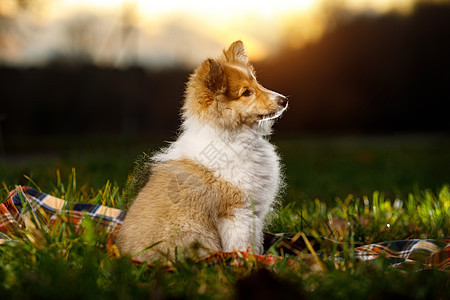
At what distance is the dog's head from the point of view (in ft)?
10.00

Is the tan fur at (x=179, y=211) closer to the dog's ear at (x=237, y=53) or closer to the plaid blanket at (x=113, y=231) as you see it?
the plaid blanket at (x=113, y=231)

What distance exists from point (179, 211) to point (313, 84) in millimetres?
14427

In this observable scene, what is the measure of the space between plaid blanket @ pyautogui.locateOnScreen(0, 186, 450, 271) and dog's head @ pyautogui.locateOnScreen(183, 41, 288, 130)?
0.80m

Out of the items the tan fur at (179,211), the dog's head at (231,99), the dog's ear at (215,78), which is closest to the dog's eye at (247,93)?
the dog's head at (231,99)

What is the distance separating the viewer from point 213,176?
301 cm

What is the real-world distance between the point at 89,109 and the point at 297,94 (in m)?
7.46

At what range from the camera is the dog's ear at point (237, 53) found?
11.2 feet

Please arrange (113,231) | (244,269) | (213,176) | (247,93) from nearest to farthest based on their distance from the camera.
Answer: (244,269) → (213,176) → (247,93) → (113,231)

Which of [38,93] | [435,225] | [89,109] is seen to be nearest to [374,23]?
[89,109]

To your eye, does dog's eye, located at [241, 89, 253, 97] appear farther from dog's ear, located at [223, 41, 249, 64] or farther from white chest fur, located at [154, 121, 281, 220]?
dog's ear, located at [223, 41, 249, 64]

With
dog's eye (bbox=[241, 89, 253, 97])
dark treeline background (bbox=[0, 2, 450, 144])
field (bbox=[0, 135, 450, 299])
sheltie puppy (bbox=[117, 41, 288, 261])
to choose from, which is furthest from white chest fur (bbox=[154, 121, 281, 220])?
dark treeline background (bbox=[0, 2, 450, 144])

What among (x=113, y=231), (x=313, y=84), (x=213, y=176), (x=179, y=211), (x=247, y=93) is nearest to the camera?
(x=179, y=211)

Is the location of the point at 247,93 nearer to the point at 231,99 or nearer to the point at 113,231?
the point at 231,99

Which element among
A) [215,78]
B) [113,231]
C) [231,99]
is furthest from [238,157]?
[113,231]
